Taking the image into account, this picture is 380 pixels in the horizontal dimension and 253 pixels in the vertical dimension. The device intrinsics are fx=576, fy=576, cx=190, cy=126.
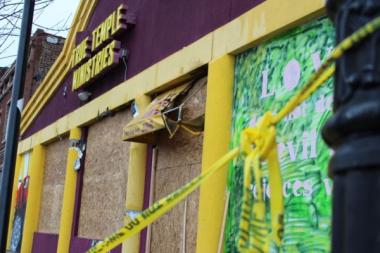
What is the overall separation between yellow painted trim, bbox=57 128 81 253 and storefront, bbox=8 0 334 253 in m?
0.03

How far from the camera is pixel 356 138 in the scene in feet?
4.50

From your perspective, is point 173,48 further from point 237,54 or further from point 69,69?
point 69,69

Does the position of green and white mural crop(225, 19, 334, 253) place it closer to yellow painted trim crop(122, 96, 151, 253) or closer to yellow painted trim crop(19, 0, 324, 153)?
yellow painted trim crop(19, 0, 324, 153)

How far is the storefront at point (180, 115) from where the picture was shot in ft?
18.2

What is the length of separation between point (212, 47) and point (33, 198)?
8.73 metres

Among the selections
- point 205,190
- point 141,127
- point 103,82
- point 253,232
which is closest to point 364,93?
point 253,232

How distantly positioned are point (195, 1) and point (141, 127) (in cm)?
188

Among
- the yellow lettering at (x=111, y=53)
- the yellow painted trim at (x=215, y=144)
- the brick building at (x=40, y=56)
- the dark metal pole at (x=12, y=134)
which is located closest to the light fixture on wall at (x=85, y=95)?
the yellow lettering at (x=111, y=53)

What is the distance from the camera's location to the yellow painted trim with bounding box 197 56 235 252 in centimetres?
652

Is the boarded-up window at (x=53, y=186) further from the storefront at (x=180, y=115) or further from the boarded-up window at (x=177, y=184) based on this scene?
the boarded-up window at (x=177, y=184)

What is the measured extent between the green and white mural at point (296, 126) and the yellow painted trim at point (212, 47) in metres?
0.15

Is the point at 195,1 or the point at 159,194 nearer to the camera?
the point at 195,1

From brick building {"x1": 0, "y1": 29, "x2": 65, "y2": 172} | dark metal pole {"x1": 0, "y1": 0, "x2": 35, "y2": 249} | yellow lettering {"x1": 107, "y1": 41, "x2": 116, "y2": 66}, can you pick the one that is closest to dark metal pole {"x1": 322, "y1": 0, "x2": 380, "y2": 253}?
dark metal pole {"x1": 0, "y1": 0, "x2": 35, "y2": 249}

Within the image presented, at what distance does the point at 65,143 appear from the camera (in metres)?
12.9
